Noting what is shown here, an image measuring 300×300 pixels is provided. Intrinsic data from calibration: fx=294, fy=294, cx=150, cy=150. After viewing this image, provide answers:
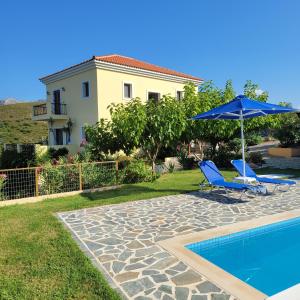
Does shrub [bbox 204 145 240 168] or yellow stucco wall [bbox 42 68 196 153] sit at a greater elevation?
yellow stucco wall [bbox 42 68 196 153]

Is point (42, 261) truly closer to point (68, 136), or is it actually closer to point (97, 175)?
point (97, 175)

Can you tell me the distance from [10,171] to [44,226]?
4.71m

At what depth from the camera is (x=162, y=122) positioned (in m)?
13.6

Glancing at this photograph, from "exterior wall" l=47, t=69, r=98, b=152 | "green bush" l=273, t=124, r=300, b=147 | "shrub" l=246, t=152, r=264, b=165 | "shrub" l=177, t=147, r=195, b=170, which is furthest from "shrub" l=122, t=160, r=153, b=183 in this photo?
"green bush" l=273, t=124, r=300, b=147

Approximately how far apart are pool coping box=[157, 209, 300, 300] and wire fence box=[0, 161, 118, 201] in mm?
6864

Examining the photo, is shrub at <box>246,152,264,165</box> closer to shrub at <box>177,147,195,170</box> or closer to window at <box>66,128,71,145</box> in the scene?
shrub at <box>177,147,195,170</box>

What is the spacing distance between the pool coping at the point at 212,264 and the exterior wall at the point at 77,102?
17.8 meters

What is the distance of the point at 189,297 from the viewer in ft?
12.9

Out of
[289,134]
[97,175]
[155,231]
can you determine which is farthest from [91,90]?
[155,231]

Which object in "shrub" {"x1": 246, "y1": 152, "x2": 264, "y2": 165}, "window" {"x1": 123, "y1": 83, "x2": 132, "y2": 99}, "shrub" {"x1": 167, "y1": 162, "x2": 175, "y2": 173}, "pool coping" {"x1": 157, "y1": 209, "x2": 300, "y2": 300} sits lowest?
"pool coping" {"x1": 157, "y1": 209, "x2": 300, "y2": 300}

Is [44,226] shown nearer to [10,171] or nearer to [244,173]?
[10,171]

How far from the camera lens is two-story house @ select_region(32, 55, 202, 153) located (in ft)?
75.3

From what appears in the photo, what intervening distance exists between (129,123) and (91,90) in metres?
11.2

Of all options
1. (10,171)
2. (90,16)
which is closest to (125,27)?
(90,16)
